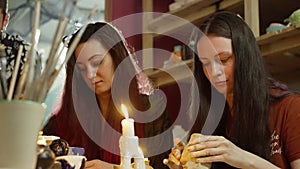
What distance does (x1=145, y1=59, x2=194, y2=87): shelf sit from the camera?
2670mm

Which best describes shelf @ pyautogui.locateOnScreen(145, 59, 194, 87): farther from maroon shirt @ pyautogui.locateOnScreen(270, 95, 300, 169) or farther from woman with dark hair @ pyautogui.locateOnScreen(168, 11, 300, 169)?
maroon shirt @ pyautogui.locateOnScreen(270, 95, 300, 169)

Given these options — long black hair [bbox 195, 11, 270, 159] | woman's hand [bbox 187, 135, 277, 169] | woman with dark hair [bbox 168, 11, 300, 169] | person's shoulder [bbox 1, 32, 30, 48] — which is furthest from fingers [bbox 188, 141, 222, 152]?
person's shoulder [bbox 1, 32, 30, 48]

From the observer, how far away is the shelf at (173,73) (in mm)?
2670

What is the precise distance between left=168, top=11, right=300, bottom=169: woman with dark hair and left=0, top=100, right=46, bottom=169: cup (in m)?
0.88

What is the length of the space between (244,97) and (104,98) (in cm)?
50

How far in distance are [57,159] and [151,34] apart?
2135 millimetres

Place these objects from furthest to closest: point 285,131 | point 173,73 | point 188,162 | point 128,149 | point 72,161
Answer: point 173,73 < point 285,131 < point 188,162 < point 128,149 < point 72,161

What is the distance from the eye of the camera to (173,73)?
2.79 m

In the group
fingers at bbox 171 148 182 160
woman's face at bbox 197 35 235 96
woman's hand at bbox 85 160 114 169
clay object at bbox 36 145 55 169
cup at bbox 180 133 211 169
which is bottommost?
woman's hand at bbox 85 160 114 169

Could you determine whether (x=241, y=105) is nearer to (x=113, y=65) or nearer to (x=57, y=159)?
(x=113, y=65)

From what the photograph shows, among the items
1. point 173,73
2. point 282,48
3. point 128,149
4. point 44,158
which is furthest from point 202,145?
point 173,73

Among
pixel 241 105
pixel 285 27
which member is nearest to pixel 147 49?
pixel 285 27

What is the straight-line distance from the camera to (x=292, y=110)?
1583 millimetres

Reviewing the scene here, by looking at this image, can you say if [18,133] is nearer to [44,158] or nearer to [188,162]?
[44,158]
